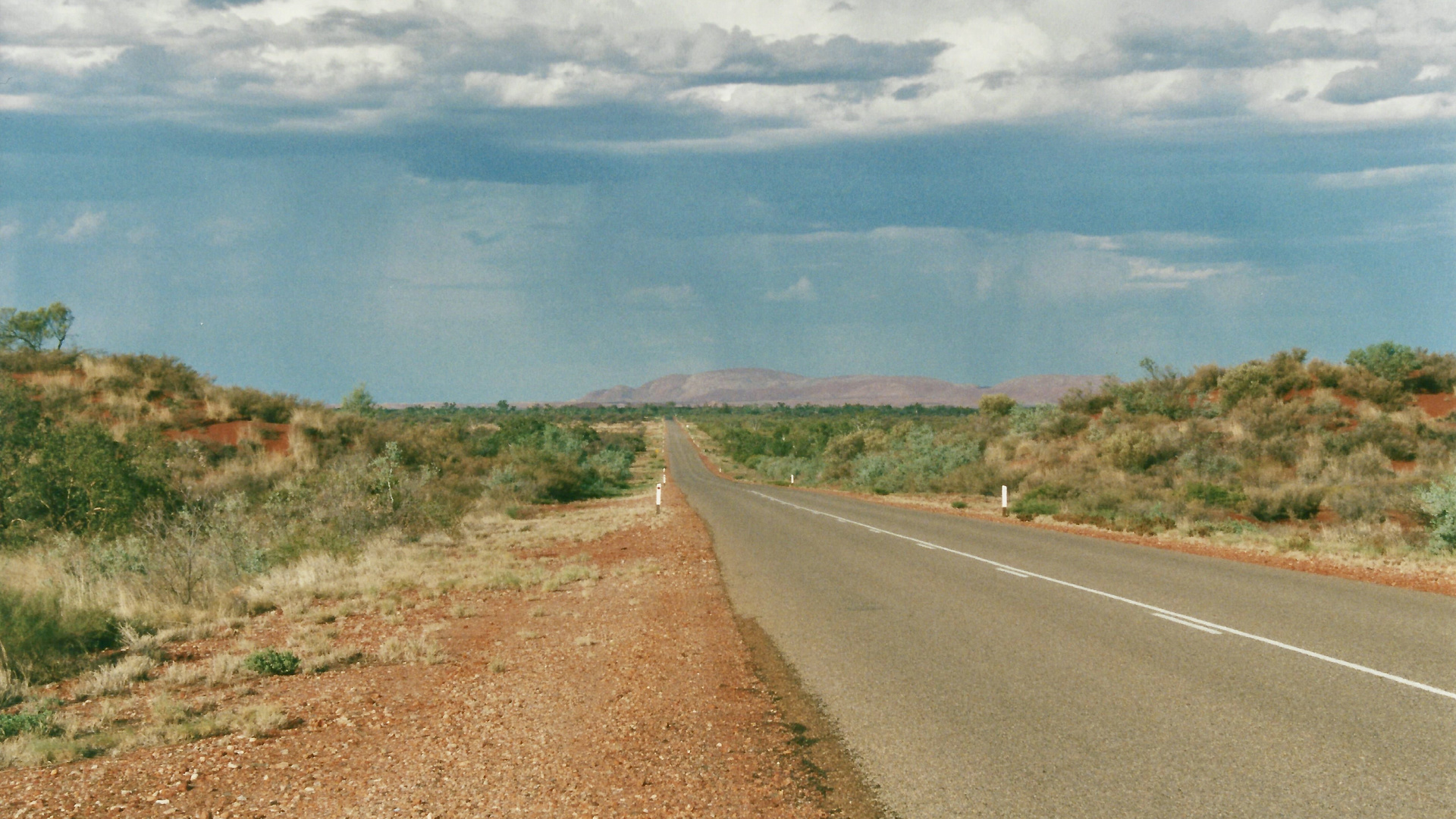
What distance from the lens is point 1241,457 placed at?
31297 millimetres

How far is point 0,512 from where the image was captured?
16.8 meters

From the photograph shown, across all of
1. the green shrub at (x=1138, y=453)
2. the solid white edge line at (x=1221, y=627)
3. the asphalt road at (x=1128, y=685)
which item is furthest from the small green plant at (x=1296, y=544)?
the green shrub at (x=1138, y=453)

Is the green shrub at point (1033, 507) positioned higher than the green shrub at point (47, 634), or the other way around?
the green shrub at point (47, 634)

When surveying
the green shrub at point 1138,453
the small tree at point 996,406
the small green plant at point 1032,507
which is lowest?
the small green plant at point 1032,507

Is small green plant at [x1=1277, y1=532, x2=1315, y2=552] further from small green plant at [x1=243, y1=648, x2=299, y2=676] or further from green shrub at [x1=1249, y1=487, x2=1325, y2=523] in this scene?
small green plant at [x1=243, y1=648, x2=299, y2=676]

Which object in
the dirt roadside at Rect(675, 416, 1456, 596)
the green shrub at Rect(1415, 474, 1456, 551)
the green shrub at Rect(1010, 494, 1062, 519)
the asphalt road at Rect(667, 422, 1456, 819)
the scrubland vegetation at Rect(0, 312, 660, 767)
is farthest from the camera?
the green shrub at Rect(1010, 494, 1062, 519)

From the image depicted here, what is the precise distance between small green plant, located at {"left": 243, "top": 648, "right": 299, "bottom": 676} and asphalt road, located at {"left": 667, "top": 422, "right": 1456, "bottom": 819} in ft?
16.1

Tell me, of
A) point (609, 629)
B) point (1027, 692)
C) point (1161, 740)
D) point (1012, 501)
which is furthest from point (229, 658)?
point (1012, 501)

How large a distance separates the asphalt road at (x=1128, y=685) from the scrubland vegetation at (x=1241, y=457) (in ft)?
22.0

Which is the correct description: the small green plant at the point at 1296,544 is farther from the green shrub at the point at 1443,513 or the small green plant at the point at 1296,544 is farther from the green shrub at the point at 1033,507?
the green shrub at the point at 1033,507

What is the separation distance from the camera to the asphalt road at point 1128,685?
5.18m

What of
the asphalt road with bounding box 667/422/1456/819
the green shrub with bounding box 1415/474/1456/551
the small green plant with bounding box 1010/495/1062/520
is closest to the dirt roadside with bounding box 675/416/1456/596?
the small green plant with bounding box 1010/495/1062/520

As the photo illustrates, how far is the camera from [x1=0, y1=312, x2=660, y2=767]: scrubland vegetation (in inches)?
351

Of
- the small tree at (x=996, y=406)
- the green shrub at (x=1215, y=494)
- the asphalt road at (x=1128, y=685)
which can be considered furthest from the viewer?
the small tree at (x=996, y=406)
